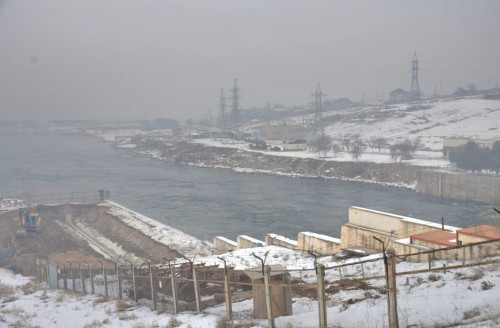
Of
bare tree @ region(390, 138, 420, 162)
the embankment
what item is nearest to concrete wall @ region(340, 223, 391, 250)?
the embankment

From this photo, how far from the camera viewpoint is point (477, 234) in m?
2.83

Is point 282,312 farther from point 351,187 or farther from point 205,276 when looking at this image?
point 351,187

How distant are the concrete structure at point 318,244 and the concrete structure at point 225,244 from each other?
1.10 meters

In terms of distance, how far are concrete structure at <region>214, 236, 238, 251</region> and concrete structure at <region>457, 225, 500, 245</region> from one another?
3.06 m

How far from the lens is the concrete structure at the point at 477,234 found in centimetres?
278

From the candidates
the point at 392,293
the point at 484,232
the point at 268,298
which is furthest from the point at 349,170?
the point at 392,293

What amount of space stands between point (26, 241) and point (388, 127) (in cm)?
2023

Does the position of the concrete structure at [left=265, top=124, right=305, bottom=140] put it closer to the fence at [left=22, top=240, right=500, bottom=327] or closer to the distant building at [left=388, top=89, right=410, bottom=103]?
the distant building at [left=388, top=89, right=410, bottom=103]

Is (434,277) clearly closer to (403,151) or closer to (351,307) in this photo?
(351,307)

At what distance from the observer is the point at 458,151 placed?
46.1 feet

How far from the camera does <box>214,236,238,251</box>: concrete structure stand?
5.68 meters

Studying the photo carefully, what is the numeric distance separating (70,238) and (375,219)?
466 cm

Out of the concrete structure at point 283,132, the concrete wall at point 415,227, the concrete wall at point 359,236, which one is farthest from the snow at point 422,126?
the concrete wall at point 415,227

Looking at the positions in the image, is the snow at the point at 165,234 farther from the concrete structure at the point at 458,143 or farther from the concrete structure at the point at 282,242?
the concrete structure at the point at 458,143
